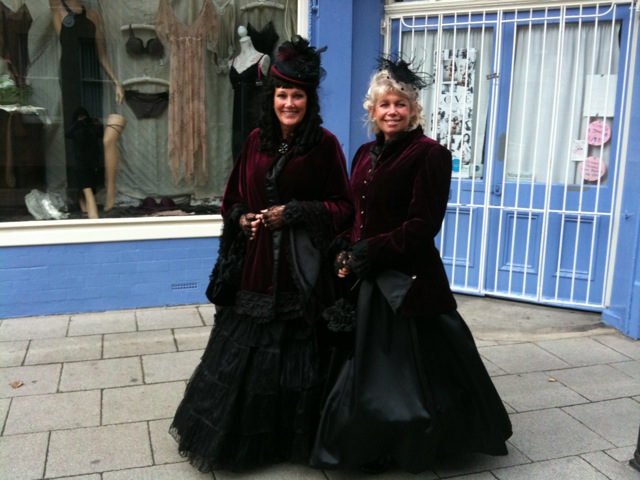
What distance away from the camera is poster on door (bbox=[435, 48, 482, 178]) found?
5.91 m

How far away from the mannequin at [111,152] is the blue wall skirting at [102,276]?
48 cm

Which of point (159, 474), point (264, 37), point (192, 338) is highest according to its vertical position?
point (264, 37)

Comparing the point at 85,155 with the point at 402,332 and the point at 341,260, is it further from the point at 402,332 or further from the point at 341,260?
the point at 402,332

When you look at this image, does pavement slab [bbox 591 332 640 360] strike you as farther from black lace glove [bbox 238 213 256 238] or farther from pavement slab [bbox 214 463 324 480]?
black lace glove [bbox 238 213 256 238]

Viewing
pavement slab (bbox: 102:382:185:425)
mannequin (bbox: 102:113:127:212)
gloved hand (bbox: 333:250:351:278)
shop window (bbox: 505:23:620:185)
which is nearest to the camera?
gloved hand (bbox: 333:250:351:278)

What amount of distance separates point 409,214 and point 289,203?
59 centimetres

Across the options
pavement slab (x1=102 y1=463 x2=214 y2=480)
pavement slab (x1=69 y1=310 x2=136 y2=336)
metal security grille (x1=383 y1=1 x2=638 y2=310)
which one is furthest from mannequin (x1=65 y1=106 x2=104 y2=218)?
pavement slab (x1=102 y1=463 x2=214 y2=480)

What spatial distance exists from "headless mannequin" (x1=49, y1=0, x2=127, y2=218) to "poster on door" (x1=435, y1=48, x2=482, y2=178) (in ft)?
9.50

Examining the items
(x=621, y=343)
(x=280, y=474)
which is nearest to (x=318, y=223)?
(x=280, y=474)

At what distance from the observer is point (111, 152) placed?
227 inches

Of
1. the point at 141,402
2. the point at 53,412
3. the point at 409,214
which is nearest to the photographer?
the point at 409,214

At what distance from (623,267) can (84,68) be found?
189 inches

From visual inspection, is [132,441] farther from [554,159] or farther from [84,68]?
[554,159]

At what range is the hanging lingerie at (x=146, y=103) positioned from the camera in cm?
575
